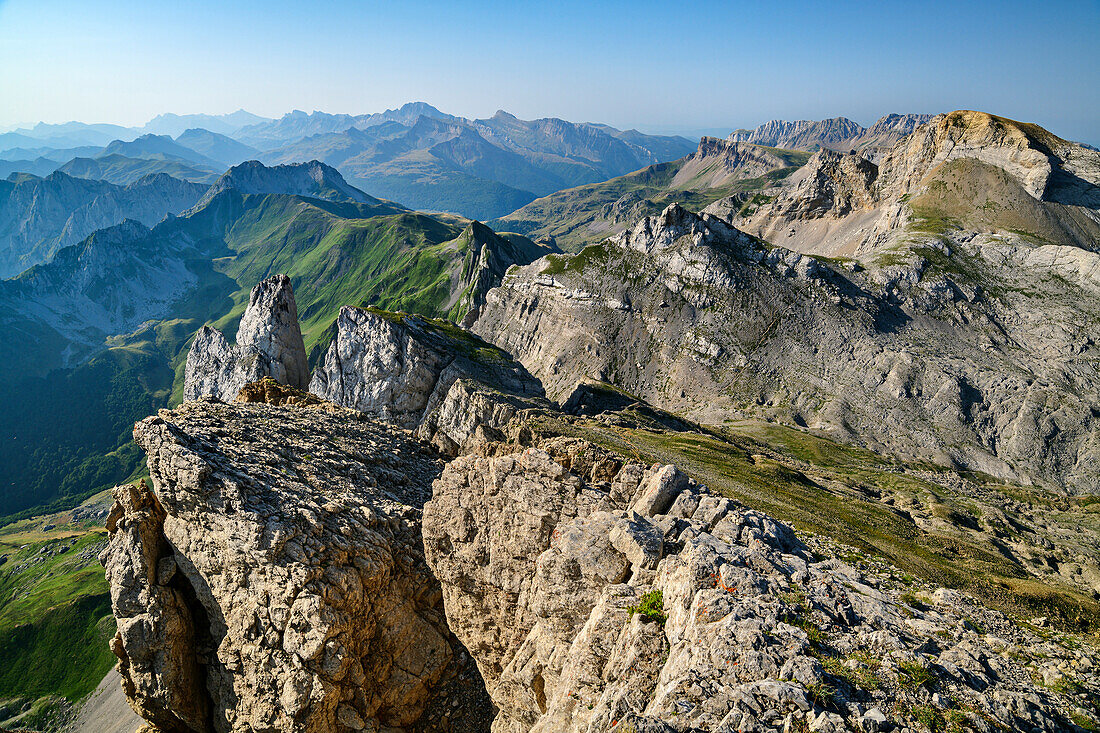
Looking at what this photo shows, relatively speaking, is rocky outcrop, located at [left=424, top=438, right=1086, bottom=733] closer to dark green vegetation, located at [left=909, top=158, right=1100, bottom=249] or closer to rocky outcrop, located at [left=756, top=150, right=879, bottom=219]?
dark green vegetation, located at [left=909, top=158, right=1100, bottom=249]

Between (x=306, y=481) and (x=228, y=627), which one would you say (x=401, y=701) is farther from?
(x=306, y=481)

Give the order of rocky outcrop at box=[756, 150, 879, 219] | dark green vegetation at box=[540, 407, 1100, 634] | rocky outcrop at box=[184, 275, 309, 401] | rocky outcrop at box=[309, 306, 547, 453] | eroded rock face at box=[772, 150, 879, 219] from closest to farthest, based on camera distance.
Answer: dark green vegetation at box=[540, 407, 1100, 634], rocky outcrop at box=[184, 275, 309, 401], rocky outcrop at box=[309, 306, 547, 453], rocky outcrop at box=[756, 150, 879, 219], eroded rock face at box=[772, 150, 879, 219]

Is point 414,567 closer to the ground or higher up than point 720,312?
closer to the ground

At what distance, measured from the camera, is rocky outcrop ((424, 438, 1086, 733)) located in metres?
11.9

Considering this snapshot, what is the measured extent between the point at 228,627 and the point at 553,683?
14.7 m

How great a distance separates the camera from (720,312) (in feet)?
394

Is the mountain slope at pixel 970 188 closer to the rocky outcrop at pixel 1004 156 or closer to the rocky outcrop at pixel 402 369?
the rocky outcrop at pixel 1004 156

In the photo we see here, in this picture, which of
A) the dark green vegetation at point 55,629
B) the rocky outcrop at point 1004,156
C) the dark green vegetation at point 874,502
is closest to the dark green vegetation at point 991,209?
the rocky outcrop at point 1004,156

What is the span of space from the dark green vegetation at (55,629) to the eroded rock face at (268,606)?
93.9 m

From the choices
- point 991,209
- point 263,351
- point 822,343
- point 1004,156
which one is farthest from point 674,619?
point 1004,156

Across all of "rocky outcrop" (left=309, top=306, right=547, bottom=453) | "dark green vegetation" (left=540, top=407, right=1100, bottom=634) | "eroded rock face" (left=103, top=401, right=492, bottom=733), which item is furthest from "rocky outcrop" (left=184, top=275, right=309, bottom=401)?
"eroded rock face" (left=103, top=401, right=492, bottom=733)

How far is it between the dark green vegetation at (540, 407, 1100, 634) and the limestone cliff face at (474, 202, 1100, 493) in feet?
43.6

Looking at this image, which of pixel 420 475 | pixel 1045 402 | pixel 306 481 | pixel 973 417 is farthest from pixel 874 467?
pixel 306 481

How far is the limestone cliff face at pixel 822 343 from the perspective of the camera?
8994 cm
